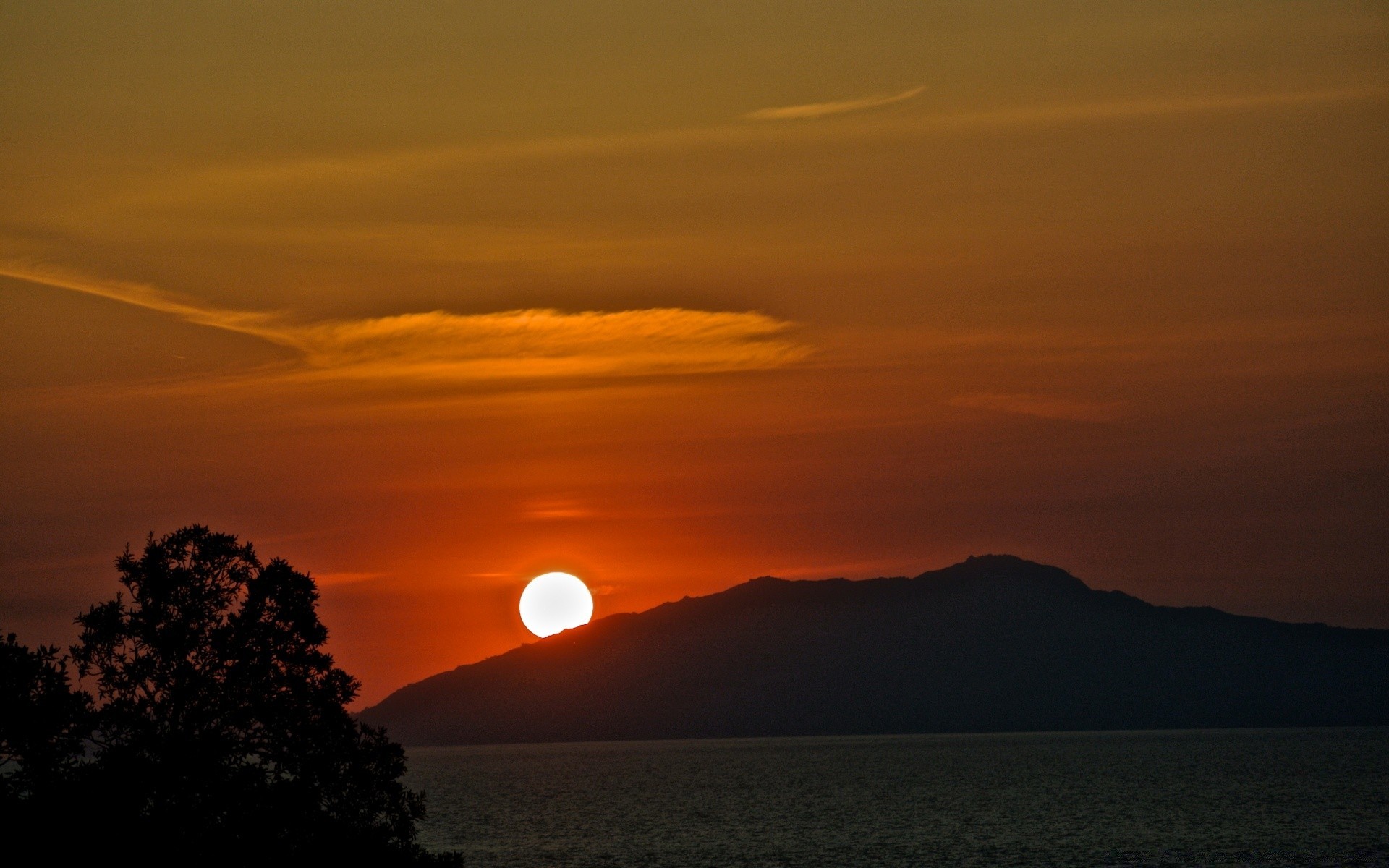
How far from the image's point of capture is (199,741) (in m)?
39.2

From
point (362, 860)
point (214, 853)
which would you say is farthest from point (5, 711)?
point (362, 860)

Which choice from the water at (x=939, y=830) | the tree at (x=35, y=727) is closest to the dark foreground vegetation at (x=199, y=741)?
the tree at (x=35, y=727)

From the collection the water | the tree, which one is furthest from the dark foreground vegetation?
the water

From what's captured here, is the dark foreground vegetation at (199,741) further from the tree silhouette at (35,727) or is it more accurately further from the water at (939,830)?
the water at (939,830)

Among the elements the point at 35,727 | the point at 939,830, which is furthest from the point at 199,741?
the point at 939,830

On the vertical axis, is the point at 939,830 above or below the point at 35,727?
below

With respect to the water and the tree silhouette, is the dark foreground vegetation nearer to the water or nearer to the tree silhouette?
the tree silhouette

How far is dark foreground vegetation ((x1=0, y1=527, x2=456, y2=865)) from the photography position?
37625 mm

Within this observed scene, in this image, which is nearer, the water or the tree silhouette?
the tree silhouette

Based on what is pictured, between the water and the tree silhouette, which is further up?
the tree silhouette

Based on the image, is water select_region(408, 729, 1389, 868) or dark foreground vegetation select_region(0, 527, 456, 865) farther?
water select_region(408, 729, 1389, 868)

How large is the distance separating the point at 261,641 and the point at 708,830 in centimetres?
10869

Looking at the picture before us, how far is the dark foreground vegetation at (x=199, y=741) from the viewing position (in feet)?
123

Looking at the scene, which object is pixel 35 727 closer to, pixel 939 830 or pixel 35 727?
pixel 35 727
